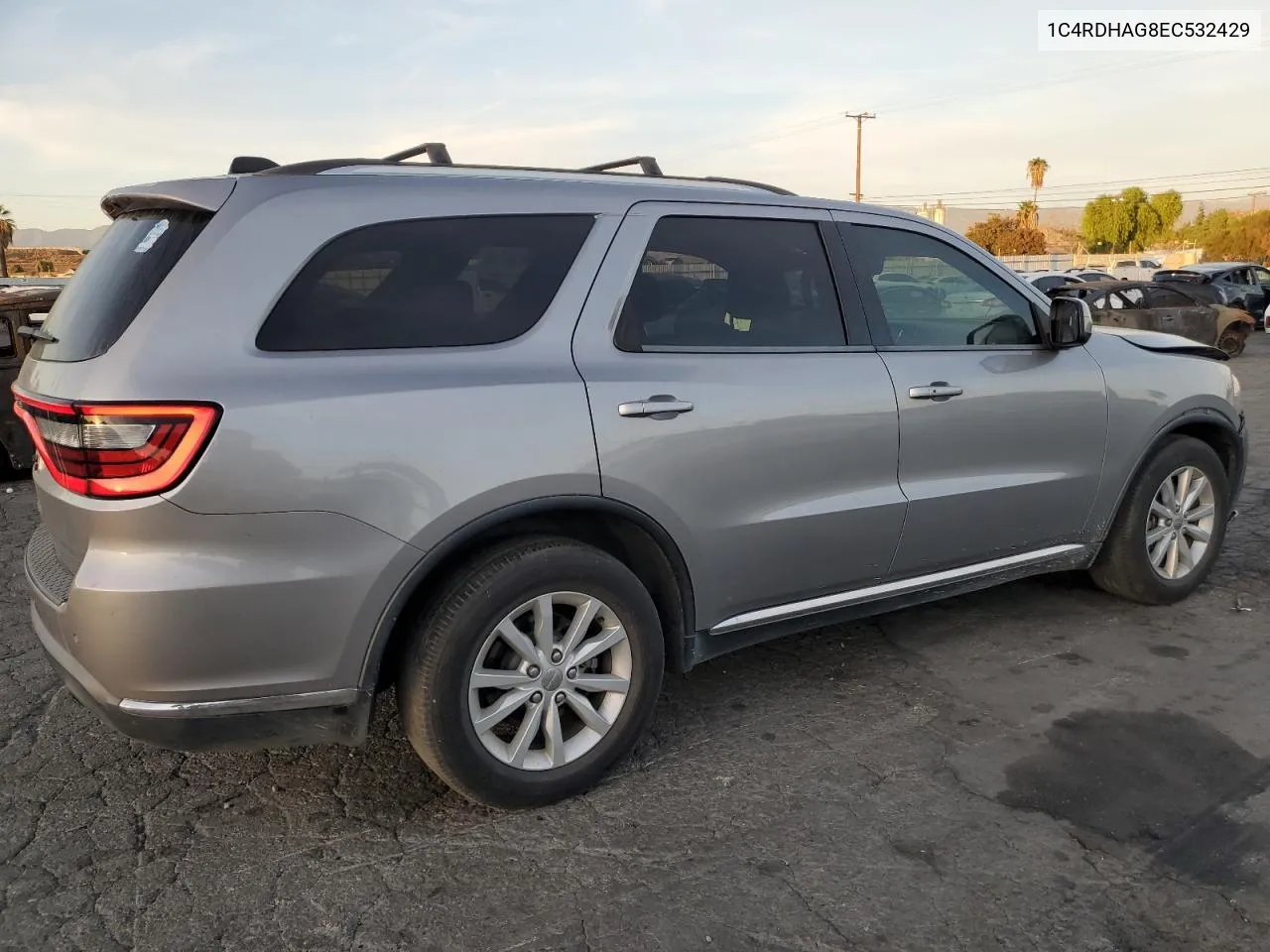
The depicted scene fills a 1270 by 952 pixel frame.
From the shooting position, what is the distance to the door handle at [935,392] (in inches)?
144

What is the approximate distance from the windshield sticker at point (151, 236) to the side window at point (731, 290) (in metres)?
1.30

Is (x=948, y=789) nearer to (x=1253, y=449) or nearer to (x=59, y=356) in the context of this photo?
(x=59, y=356)

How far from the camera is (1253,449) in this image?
29.1ft

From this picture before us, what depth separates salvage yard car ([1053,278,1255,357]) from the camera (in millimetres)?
16672

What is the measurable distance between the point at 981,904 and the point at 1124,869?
46 cm

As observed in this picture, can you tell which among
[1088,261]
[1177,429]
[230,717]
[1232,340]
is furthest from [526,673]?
[1088,261]

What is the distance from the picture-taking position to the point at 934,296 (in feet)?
13.0

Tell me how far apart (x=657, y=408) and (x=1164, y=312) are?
16.2 meters

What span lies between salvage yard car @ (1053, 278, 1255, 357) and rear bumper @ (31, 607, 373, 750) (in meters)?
16.1

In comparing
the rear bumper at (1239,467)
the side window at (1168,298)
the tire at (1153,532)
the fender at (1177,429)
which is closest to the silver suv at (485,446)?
the fender at (1177,429)

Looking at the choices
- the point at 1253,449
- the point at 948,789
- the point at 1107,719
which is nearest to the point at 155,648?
the point at 948,789

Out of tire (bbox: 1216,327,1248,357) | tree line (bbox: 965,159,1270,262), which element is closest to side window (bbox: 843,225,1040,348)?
tire (bbox: 1216,327,1248,357)

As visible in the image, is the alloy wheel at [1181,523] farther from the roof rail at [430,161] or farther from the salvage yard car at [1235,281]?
the salvage yard car at [1235,281]

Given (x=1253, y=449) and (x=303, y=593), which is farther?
(x=1253, y=449)
